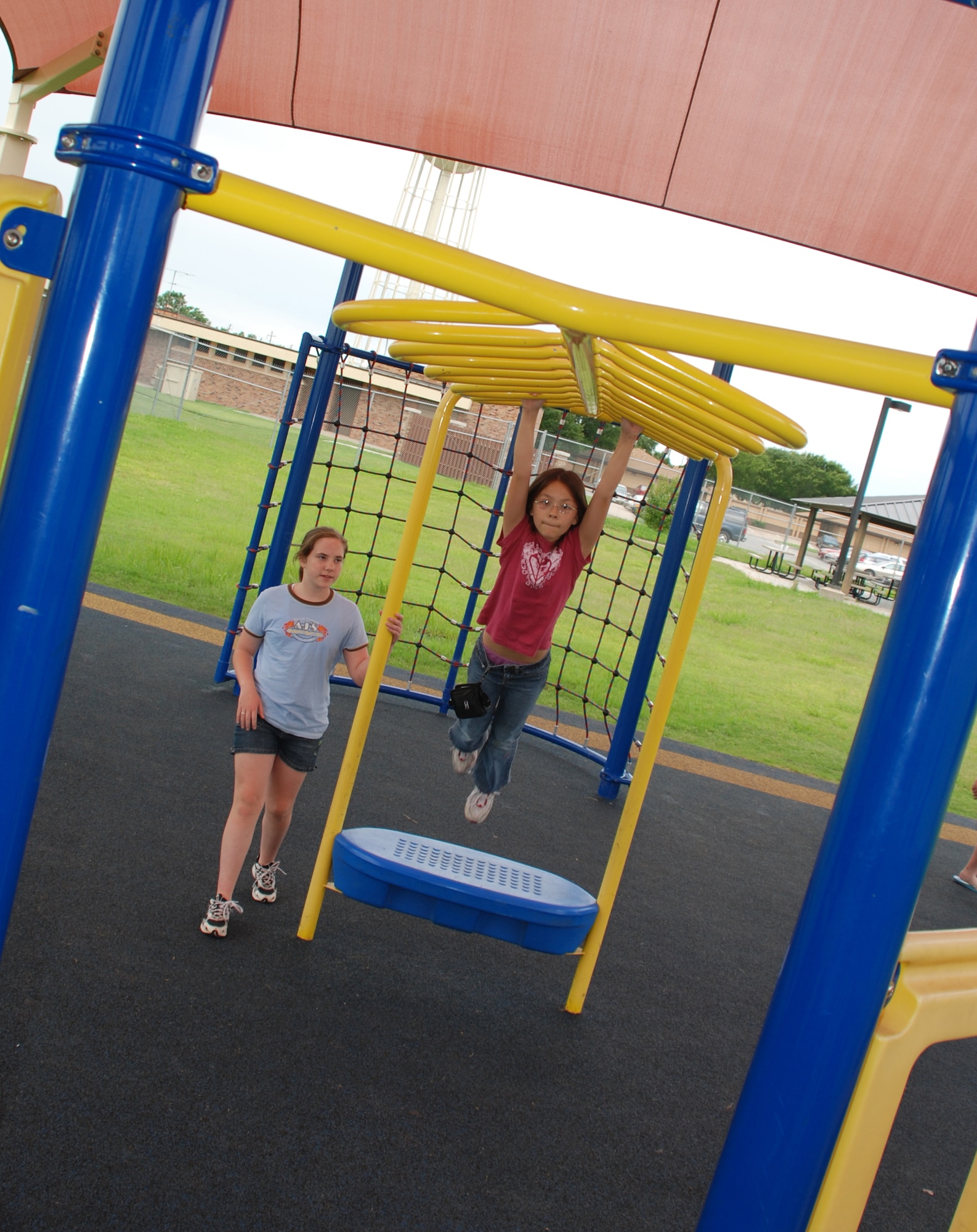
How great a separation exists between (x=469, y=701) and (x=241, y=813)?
0.93 m

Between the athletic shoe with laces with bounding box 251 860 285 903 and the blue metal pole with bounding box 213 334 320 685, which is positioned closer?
the athletic shoe with laces with bounding box 251 860 285 903

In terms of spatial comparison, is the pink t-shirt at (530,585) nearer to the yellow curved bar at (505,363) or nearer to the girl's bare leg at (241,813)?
the yellow curved bar at (505,363)

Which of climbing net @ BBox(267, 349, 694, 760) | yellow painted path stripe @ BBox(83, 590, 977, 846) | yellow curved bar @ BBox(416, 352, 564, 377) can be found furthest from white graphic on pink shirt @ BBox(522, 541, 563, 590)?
yellow painted path stripe @ BBox(83, 590, 977, 846)

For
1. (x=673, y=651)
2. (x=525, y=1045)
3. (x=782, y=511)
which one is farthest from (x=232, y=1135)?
(x=782, y=511)

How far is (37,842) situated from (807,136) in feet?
11.5

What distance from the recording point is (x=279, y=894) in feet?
11.1

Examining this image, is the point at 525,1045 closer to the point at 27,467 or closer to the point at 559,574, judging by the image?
the point at 559,574

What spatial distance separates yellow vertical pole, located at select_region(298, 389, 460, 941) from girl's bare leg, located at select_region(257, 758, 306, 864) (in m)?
0.16

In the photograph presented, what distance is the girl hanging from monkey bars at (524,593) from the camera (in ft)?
10.3

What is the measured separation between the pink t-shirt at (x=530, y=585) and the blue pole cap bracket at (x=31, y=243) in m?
2.18

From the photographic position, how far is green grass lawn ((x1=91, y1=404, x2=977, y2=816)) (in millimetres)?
8734

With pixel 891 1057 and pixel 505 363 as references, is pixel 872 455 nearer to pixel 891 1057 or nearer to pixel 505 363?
pixel 505 363

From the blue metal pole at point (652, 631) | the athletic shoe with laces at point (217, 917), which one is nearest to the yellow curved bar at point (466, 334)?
the athletic shoe with laces at point (217, 917)

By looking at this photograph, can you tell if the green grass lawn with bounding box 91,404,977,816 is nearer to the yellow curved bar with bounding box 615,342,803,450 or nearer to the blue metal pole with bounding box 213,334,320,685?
the blue metal pole with bounding box 213,334,320,685
